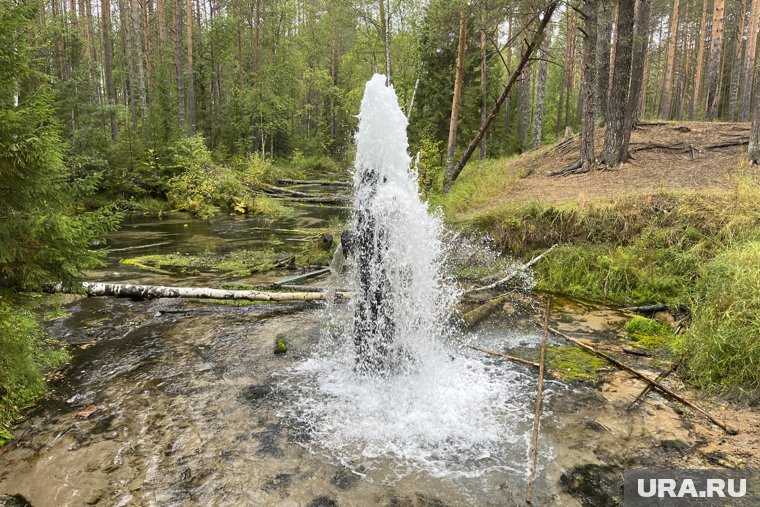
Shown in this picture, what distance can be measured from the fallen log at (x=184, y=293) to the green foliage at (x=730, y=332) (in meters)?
4.54

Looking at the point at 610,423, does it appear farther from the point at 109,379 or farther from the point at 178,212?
the point at 178,212

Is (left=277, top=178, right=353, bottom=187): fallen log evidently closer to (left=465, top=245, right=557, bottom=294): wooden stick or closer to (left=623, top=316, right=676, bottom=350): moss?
(left=465, top=245, right=557, bottom=294): wooden stick

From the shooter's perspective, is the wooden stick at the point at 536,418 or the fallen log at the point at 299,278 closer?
the wooden stick at the point at 536,418

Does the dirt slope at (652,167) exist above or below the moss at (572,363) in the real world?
above

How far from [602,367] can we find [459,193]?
335 inches

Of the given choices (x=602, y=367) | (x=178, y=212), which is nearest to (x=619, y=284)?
(x=602, y=367)

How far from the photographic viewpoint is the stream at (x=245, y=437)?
3.05 metres

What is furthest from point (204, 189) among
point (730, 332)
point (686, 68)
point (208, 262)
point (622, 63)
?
point (686, 68)

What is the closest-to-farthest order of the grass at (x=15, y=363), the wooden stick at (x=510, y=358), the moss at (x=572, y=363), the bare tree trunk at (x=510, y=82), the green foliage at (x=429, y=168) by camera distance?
the grass at (x=15, y=363) → the moss at (x=572, y=363) → the wooden stick at (x=510, y=358) → the bare tree trunk at (x=510, y=82) → the green foliage at (x=429, y=168)

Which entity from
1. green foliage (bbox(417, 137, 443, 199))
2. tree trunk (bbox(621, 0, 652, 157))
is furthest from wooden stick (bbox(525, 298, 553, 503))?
green foliage (bbox(417, 137, 443, 199))

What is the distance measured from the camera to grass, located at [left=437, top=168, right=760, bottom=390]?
4.34 m

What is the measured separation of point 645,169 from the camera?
10523 millimetres

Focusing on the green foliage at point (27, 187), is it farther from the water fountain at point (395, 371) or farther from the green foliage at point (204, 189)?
the green foliage at point (204, 189)

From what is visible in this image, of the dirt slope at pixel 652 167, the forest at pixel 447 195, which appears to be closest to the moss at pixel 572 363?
the forest at pixel 447 195
